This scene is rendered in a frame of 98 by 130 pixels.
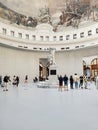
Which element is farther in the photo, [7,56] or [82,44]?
[82,44]

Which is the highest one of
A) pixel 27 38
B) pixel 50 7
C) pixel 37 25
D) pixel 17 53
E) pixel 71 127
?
pixel 50 7

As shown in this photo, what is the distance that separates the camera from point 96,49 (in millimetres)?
34219

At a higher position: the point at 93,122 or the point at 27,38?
the point at 27,38

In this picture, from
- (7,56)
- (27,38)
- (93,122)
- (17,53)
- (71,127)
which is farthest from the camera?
(27,38)

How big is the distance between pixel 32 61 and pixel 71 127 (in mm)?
33220

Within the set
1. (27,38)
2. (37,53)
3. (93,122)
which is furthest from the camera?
(27,38)

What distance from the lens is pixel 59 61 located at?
128ft

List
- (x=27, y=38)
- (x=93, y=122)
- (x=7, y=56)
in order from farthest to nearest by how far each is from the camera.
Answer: (x=27, y=38), (x=7, y=56), (x=93, y=122)

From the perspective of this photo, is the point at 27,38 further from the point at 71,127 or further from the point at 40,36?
the point at 71,127

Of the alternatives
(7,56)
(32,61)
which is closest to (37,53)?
(32,61)

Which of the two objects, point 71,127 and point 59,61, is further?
point 59,61

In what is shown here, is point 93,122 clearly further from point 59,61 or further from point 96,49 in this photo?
point 59,61

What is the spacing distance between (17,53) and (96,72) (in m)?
16.8

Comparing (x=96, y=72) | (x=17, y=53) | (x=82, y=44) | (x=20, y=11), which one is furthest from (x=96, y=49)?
(x=20, y=11)
